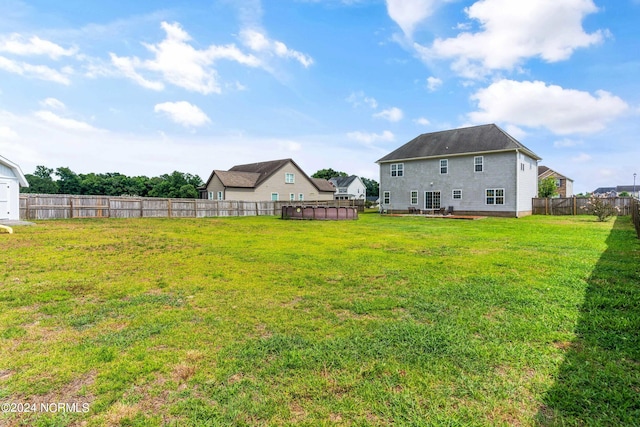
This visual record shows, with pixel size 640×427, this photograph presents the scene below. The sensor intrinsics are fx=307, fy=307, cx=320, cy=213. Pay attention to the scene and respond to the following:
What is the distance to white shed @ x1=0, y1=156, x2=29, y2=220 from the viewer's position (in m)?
16.1

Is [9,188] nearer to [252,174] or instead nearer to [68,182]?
[252,174]

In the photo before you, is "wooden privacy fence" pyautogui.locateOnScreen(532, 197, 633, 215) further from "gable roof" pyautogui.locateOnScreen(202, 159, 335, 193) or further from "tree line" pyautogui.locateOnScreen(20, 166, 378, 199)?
"tree line" pyautogui.locateOnScreen(20, 166, 378, 199)

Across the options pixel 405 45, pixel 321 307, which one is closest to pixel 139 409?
pixel 321 307

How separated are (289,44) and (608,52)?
1512cm

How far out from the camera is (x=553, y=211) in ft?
87.1

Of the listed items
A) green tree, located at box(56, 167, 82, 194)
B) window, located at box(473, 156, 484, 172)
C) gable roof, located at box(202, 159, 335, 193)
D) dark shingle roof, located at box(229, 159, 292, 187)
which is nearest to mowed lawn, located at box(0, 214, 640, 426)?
window, located at box(473, 156, 484, 172)

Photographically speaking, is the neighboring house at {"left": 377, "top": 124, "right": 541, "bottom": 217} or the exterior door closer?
the exterior door

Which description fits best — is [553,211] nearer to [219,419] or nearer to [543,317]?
[543,317]

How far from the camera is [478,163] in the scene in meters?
25.7

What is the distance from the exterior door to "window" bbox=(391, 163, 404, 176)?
28029 millimetres

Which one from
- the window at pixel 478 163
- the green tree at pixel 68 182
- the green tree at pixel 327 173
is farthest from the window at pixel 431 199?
the green tree at pixel 68 182

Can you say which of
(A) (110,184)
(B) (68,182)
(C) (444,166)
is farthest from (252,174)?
(B) (68,182)

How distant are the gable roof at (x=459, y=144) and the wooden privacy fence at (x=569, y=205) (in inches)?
165

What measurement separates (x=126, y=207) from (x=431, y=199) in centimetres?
2549
